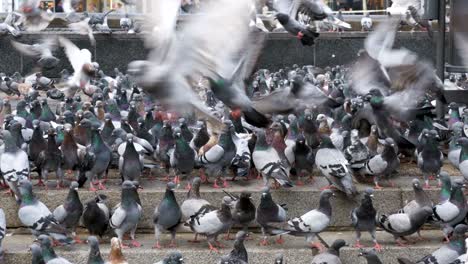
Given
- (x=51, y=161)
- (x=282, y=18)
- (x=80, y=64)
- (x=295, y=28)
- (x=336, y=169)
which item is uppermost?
(x=282, y=18)

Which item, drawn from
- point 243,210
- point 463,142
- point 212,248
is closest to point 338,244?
point 243,210

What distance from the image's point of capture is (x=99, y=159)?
12.8 meters

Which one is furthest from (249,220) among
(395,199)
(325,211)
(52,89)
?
(52,89)

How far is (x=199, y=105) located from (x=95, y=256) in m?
2.98

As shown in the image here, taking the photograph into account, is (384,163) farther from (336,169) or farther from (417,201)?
(417,201)

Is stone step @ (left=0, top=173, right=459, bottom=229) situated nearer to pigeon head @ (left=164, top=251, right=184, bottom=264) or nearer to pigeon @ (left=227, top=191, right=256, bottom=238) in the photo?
pigeon @ (left=227, top=191, right=256, bottom=238)

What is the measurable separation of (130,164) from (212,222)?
1.67 metres

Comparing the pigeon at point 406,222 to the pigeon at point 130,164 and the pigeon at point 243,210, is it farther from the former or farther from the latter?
the pigeon at point 130,164

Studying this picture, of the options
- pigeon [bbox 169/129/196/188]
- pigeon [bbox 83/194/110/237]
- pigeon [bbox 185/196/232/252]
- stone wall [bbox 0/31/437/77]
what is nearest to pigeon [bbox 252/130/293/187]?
pigeon [bbox 169/129/196/188]

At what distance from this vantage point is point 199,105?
8211 millimetres

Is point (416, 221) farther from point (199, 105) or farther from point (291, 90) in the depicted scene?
point (199, 105)

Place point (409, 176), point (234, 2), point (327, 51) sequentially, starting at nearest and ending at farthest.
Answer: point (234, 2) → point (409, 176) → point (327, 51)

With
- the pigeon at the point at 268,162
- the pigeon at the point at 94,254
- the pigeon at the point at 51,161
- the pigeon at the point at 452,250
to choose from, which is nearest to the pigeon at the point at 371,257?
the pigeon at the point at 452,250

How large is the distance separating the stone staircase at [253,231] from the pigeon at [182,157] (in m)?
0.18
